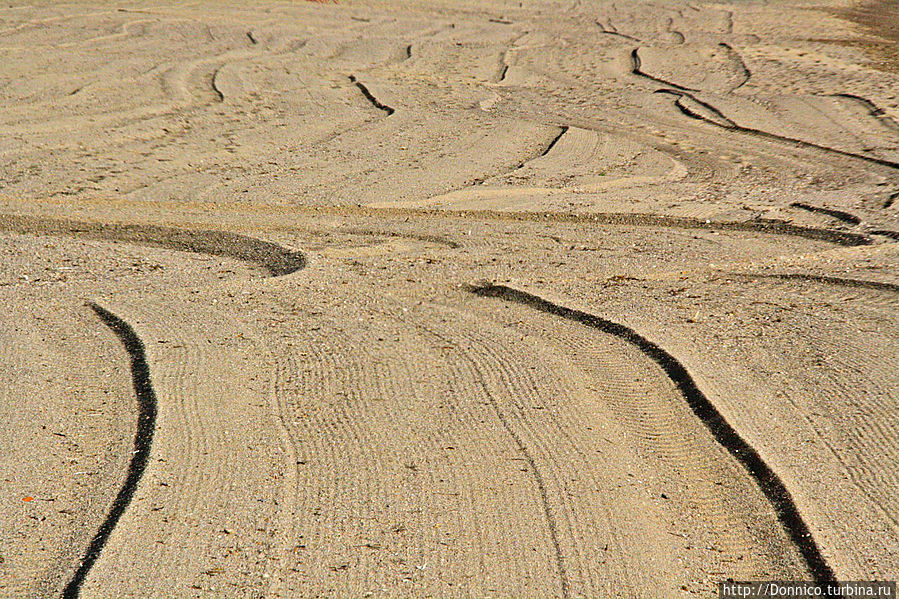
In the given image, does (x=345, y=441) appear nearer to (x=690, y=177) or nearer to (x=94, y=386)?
(x=94, y=386)

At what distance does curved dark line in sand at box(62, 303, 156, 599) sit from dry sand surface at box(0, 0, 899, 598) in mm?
13

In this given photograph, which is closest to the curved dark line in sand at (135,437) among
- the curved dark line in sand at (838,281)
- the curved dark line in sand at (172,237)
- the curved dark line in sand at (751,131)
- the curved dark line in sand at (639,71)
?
the curved dark line in sand at (172,237)

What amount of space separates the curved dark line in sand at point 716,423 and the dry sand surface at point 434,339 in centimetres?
1

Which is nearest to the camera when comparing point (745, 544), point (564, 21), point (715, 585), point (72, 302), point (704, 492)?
point (715, 585)

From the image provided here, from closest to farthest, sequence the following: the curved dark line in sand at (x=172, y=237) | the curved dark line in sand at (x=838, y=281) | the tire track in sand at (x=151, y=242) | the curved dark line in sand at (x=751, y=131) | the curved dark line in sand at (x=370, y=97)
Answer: the tire track in sand at (x=151, y=242), the curved dark line in sand at (x=838, y=281), the curved dark line in sand at (x=172, y=237), the curved dark line in sand at (x=751, y=131), the curved dark line in sand at (x=370, y=97)

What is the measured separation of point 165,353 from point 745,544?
2.41 meters

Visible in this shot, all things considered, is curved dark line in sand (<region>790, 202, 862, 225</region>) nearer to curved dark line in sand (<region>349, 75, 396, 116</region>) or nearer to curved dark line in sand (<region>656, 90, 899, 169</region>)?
curved dark line in sand (<region>656, 90, 899, 169</region>)

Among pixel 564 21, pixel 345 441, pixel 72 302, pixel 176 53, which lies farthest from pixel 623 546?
pixel 564 21

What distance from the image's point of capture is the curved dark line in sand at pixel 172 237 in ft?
15.8

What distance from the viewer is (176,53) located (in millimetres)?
9672

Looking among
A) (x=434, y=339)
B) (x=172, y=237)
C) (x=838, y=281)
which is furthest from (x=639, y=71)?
(x=434, y=339)

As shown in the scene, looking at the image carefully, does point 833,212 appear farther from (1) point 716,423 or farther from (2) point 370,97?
(2) point 370,97

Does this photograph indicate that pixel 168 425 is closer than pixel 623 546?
No

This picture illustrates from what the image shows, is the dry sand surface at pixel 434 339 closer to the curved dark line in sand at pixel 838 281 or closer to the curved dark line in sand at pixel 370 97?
the curved dark line in sand at pixel 838 281
